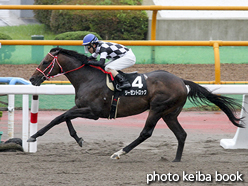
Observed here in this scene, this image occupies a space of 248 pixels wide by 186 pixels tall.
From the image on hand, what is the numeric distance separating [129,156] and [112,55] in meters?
1.45

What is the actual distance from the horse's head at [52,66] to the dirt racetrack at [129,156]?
1.04 m

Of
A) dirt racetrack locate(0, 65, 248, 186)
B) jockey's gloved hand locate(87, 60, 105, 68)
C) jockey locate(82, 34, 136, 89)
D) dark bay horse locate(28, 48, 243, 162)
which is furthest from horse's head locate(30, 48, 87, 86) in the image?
dirt racetrack locate(0, 65, 248, 186)

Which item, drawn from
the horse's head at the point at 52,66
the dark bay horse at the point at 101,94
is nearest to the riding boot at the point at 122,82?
the dark bay horse at the point at 101,94

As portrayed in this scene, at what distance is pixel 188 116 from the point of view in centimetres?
809

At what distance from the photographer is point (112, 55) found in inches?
202

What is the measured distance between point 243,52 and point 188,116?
1.75 m

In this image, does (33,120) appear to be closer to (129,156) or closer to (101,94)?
(101,94)

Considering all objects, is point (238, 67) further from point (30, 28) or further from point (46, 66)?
point (30, 28)

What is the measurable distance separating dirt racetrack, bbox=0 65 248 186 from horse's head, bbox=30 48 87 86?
104 centimetres

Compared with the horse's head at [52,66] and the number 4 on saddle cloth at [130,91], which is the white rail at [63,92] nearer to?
the horse's head at [52,66]

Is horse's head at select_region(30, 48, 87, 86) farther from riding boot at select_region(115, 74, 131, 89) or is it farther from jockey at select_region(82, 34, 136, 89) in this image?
riding boot at select_region(115, 74, 131, 89)

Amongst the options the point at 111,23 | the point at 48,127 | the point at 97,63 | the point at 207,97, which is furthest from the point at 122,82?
the point at 111,23

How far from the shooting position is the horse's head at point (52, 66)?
5.09m

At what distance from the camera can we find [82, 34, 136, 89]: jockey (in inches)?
197
